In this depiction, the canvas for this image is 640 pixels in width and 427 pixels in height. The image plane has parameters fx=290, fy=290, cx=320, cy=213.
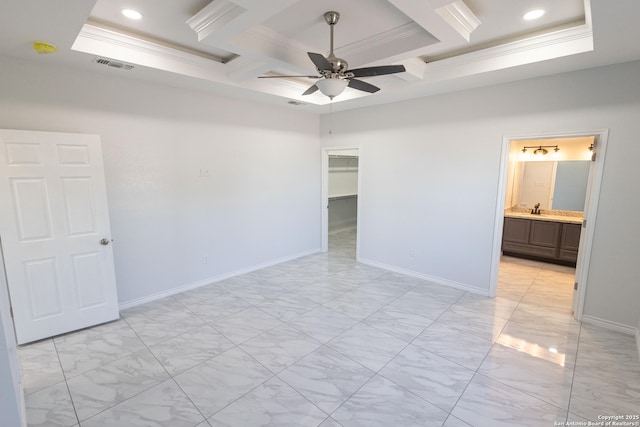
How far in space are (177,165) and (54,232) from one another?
4.84 ft

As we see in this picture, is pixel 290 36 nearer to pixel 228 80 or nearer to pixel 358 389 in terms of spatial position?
pixel 228 80

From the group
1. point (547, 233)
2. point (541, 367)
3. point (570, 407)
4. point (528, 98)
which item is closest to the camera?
point (570, 407)

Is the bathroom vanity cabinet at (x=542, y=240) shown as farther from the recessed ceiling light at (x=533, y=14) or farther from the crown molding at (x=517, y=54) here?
the recessed ceiling light at (x=533, y=14)

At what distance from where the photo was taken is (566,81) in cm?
317

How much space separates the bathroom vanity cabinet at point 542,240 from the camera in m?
4.92

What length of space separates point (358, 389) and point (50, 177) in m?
3.46

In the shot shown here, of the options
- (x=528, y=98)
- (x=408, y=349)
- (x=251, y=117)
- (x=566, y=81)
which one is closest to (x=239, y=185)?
(x=251, y=117)

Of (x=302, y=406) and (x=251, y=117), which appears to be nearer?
(x=302, y=406)

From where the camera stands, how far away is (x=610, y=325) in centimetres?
316

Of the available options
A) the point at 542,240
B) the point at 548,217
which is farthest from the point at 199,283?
the point at 548,217

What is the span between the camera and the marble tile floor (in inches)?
81.7

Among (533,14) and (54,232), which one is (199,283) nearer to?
(54,232)

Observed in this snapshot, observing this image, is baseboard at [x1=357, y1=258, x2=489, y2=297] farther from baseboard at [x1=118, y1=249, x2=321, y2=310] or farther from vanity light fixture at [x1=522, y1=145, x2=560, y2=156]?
vanity light fixture at [x1=522, y1=145, x2=560, y2=156]

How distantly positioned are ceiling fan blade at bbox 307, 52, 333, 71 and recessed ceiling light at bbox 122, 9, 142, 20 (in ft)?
4.99
